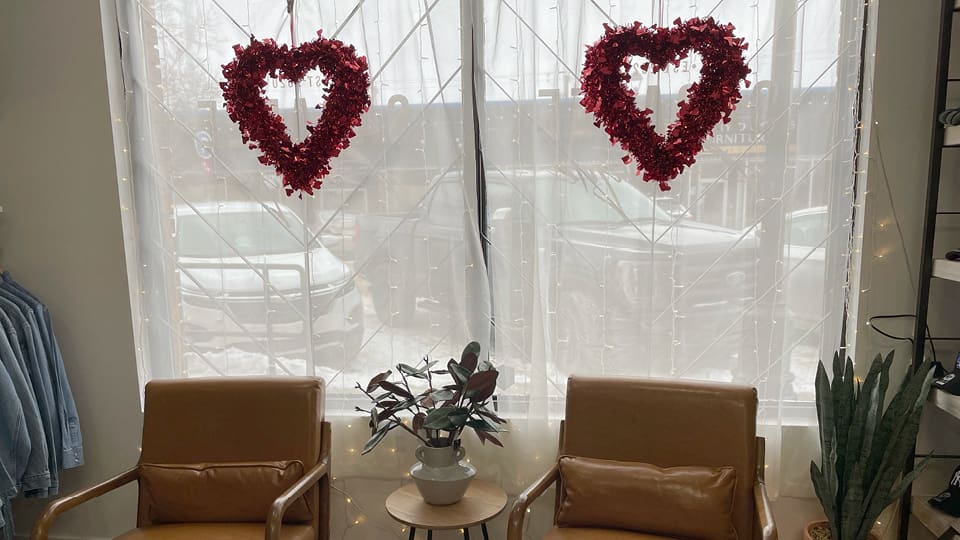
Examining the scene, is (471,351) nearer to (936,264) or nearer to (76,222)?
(936,264)

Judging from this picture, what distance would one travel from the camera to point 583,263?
2.62m

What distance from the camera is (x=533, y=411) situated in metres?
2.70

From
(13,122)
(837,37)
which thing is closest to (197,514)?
(13,122)

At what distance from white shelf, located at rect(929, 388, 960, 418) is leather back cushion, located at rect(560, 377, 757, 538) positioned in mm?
588

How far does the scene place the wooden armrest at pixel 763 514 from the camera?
6.34ft

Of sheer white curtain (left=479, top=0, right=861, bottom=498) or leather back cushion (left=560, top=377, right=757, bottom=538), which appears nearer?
leather back cushion (left=560, top=377, right=757, bottom=538)

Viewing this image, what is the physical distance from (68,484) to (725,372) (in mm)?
2737

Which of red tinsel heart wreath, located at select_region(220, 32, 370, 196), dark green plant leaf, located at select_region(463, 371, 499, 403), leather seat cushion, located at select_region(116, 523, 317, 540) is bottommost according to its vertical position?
leather seat cushion, located at select_region(116, 523, 317, 540)

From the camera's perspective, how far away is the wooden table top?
89.4 inches

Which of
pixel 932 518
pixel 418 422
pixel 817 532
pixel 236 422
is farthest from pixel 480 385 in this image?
pixel 932 518

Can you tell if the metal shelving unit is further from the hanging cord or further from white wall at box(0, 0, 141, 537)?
white wall at box(0, 0, 141, 537)

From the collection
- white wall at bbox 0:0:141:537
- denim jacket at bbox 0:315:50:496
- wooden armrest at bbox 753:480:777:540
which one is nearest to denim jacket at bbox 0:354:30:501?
denim jacket at bbox 0:315:50:496

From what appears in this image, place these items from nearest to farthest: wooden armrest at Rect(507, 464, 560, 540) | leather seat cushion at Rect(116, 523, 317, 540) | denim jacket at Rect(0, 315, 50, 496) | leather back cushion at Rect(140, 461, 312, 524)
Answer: wooden armrest at Rect(507, 464, 560, 540) < leather seat cushion at Rect(116, 523, 317, 540) < leather back cushion at Rect(140, 461, 312, 524) < denim jacket at Rect(0, 315, 50, 496)

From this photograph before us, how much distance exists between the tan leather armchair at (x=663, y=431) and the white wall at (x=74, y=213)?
182 cm
